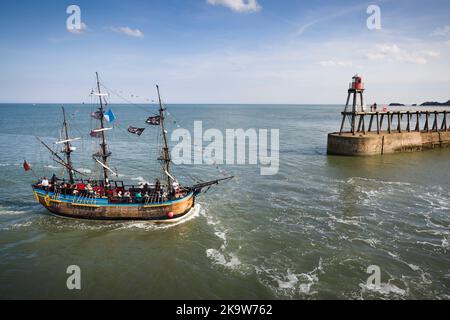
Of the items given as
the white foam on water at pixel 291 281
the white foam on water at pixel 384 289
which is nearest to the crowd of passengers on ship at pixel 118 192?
the white foam on water at pixel 291 281

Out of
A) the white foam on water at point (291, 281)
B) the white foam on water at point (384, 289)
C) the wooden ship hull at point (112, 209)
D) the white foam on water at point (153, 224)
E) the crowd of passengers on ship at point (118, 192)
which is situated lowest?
the white foam on water at point (384, 289)

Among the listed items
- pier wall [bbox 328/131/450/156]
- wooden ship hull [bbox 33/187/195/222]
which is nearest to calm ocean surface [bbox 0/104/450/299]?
wooden ship hull [bbox 33/187/195/222]

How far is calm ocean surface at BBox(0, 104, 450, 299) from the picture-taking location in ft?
70.3

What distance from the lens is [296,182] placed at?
4506 cm

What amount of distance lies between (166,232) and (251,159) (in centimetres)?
3365

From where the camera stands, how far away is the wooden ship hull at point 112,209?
31.7 m

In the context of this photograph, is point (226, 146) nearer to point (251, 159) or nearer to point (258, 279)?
point (251, 159)

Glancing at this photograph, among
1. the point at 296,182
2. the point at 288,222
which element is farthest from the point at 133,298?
the point at 296,182

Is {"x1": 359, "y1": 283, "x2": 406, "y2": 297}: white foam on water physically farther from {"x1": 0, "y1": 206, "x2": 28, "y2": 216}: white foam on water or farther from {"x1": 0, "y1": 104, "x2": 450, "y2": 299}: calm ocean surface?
{"x1": 0, "y1": 206, "x2": 28, "y2": 216}: white foam on water

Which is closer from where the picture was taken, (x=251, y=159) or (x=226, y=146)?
(x=251, y=159)

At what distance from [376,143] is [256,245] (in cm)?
4557

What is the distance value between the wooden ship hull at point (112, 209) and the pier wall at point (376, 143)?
40.2 meters

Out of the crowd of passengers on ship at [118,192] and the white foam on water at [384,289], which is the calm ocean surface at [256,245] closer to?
the white foam on water at [384,289]

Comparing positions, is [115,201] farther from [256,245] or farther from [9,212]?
[256,245]
